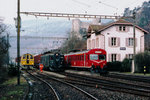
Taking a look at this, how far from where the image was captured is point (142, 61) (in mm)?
28938

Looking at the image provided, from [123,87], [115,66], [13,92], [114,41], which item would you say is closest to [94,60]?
[115,66]

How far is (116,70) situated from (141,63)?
551cm

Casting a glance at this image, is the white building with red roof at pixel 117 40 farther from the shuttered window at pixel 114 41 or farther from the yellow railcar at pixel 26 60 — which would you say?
the yellow railcar at pixel 26 60

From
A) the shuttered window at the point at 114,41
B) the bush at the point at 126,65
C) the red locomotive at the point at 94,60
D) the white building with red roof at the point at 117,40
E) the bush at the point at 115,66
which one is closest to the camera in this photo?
the red locomotive at the point at 94,60

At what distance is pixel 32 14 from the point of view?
2309 centimetres

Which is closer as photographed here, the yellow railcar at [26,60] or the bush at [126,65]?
the bush at [126,65]

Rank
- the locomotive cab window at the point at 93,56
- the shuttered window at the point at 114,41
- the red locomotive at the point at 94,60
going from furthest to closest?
the shuttered window at the point at 114,41 → the locomotive cab window at the point at 93,56 → the red locomotive at the point at 94,60

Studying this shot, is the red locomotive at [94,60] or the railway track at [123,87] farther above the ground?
the red locomotive at [94,60]

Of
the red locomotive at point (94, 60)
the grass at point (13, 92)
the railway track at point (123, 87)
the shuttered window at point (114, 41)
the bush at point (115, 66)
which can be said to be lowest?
the grass at point (13, 92)

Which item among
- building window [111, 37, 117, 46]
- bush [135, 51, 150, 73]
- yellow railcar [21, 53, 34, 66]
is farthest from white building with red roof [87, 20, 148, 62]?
yellow railcar [21, 53, 34, 66]

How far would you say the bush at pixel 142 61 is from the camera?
1137 inches

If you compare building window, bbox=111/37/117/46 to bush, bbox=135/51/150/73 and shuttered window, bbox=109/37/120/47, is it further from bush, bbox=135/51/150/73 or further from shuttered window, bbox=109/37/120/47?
bush, bbox=135/51/150/73

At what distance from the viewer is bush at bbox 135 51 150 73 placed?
2888cm

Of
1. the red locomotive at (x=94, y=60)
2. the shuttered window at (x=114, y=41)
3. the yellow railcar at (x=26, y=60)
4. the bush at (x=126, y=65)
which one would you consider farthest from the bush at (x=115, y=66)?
the yellow railcar at (x=26, y=60)
